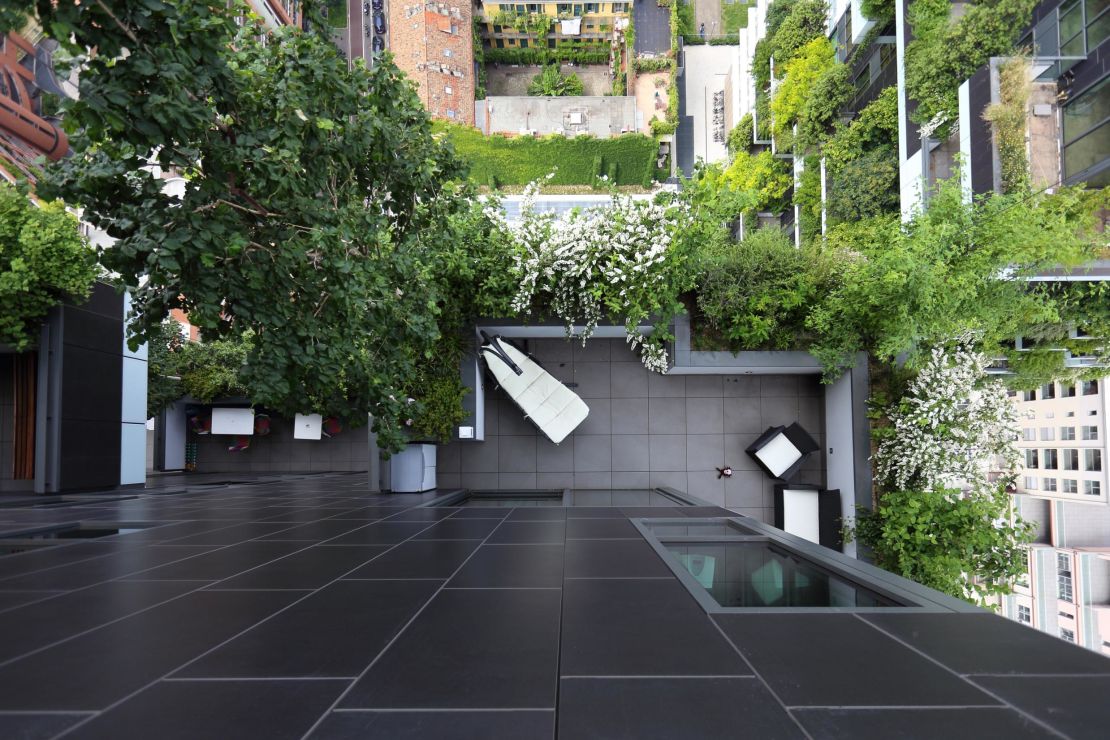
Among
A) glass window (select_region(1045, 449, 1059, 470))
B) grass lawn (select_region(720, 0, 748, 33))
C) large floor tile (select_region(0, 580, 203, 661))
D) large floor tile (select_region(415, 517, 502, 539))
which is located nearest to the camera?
large floor tile (select_region(0, 580, 203, 661))

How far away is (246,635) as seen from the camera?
8.13 feet

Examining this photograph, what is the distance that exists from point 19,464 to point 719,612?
40.3ft

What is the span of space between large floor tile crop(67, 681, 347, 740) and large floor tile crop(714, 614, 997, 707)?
136cm

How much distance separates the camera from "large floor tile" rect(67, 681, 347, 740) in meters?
1.65

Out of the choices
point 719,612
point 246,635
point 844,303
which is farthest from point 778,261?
point 246,635

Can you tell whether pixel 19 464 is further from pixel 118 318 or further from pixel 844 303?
pixel 844 303

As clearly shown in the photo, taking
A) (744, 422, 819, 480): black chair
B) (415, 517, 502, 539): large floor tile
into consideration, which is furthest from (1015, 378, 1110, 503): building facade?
(415, 517, 502, 539): large floor tile

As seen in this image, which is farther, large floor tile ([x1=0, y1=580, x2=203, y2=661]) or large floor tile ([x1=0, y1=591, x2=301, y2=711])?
large floor tile ([x1=0, y1=580, x2=203, y2=661])

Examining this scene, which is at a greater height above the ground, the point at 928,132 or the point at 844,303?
the point at 928,132

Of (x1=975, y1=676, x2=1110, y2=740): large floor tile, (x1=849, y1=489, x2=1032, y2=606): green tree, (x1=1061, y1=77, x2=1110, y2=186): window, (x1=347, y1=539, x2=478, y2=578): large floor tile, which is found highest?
(x1=1061, y1=77, x2=1110, y2=186): window

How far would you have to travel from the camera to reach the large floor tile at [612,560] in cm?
357

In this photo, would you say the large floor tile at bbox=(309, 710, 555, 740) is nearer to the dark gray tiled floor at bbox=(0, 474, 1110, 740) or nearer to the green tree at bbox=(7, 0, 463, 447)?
the dark gray tiled floor at bbox=(0, 474, 1110, 740)

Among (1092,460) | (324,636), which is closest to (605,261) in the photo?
(324,636)

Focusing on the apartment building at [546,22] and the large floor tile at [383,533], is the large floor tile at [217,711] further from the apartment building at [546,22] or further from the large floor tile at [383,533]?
the apartment building at [546,22]
